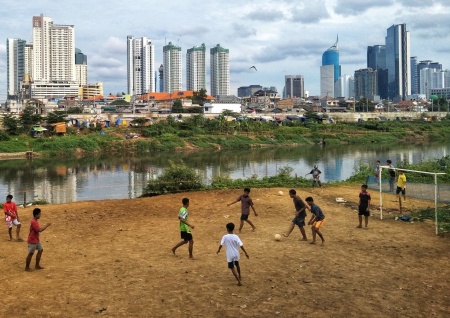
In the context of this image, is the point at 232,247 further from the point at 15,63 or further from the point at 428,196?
the point at 15,63

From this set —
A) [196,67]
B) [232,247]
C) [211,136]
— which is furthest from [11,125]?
[196,67]

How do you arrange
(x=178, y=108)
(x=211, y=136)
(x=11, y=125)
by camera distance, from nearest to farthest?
(x=11, y=125)
(x=211, y=136)
(x=178, y=108)

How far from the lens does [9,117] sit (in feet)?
215

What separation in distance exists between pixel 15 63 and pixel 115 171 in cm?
15817

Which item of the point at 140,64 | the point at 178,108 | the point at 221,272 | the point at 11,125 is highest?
the point at 140,64

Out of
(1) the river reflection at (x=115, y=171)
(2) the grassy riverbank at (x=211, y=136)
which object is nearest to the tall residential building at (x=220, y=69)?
(2) the grassy riverbank at (x=211, y=136)

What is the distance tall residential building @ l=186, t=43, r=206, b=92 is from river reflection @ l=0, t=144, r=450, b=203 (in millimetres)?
123095

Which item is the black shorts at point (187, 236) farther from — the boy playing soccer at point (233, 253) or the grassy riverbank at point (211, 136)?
the grassy riverbank at point (211, 136)

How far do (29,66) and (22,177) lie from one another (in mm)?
147851

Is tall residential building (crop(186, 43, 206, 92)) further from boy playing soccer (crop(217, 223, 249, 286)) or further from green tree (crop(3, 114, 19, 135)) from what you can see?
boy playing soccer (crop(217, 223, 249, 286))

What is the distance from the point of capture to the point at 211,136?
73250 millimetres

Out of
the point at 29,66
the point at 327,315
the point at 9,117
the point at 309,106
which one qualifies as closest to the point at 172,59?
the point at 29,66

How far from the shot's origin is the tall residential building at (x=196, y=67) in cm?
17938

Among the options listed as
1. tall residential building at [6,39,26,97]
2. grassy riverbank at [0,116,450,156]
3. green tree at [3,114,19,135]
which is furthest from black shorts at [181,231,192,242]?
tall residential building at [6,39,26,97]
